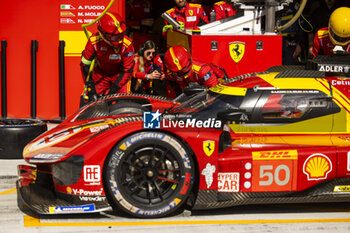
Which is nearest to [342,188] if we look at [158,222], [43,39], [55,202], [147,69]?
[158,222]

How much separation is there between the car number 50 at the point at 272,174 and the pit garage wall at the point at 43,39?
5.93 meters

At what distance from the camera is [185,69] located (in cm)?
807

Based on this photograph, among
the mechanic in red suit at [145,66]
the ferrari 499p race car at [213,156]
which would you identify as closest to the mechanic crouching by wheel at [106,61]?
the mechanic in red suit at [145,66]

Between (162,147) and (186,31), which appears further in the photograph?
(186,31)

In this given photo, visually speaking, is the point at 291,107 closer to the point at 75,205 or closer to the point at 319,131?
the point at 319,131

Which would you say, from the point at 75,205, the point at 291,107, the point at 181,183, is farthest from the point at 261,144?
the point at 75,205

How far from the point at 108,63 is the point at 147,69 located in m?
0.94

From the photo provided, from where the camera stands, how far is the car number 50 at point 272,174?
5.52 meters

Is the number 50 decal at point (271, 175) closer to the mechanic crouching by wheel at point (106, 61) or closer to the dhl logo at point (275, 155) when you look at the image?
the dhl logo at point (275, 155)

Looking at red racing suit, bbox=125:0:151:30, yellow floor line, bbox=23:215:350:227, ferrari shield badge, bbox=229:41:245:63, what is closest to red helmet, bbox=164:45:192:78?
ferrari shield badge, bbox=229:41:245:63

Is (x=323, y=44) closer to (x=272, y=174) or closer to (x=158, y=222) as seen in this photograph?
(x=272, y=174)

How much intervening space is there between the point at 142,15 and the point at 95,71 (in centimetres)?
389

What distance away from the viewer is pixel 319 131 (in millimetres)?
5711

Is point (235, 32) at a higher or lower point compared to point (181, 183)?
higher
